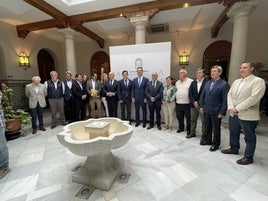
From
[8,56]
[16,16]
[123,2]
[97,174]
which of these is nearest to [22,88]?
[8,56]

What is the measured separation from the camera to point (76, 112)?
505cm

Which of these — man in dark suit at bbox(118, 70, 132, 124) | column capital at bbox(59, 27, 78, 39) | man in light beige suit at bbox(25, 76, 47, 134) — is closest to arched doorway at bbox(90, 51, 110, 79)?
column capital at bbox(59, 27, 78, 39)

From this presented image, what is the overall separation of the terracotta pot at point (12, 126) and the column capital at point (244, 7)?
6.41m

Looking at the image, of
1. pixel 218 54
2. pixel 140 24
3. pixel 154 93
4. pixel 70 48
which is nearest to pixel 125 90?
pixel 154 93

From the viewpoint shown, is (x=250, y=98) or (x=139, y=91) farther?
(x=139, y=91)

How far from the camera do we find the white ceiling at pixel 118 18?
4.98m

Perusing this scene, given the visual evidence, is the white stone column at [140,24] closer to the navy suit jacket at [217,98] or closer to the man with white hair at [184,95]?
the man with white hair at [184,95]

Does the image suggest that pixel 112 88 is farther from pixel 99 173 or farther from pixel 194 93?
pixel 99 173

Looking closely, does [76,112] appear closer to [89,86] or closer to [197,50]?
[89,86]

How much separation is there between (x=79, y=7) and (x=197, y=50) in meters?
5.50

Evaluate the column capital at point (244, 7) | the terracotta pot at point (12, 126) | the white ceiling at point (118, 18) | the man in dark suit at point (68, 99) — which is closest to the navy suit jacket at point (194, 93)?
the column capital at point (244, 7)

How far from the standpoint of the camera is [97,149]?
75.4 inches

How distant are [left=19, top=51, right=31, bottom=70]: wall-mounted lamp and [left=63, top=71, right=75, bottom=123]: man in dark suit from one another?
3664mm

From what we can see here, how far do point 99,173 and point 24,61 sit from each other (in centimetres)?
723
